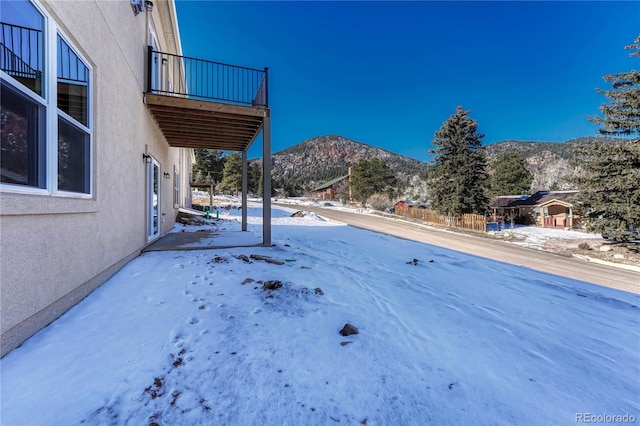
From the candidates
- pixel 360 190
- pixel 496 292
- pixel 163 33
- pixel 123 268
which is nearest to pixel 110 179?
pixel 123 268

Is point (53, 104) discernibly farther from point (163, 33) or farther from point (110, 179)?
point (163, 33)

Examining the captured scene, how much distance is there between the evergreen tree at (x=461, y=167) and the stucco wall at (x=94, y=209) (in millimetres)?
20212

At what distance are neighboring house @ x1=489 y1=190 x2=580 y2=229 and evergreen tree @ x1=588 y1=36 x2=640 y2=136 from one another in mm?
12337

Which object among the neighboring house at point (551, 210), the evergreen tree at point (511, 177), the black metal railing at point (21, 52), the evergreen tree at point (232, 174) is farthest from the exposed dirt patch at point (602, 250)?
the evergreen tree at point (232, 174)

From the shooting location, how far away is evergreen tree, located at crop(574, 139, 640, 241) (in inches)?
462

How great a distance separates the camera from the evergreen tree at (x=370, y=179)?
36.0 meters

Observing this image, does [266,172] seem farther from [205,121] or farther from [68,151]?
[68,151]

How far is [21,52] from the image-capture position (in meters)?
2.30

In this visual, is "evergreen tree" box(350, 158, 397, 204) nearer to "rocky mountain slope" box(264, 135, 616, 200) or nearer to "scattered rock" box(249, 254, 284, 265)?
"rocky mountain slope" box(264, 135, 616, 200)

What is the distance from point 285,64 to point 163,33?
16.2 meters

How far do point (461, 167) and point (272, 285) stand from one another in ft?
66.6

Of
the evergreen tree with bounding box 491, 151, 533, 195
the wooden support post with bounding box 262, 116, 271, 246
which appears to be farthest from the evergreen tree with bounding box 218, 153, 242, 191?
the wooden support post with bounding box 262, 116, 271, 246

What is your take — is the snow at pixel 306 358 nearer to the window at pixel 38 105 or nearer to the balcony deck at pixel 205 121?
the window at pixel 38 105

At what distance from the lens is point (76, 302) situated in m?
2.96
